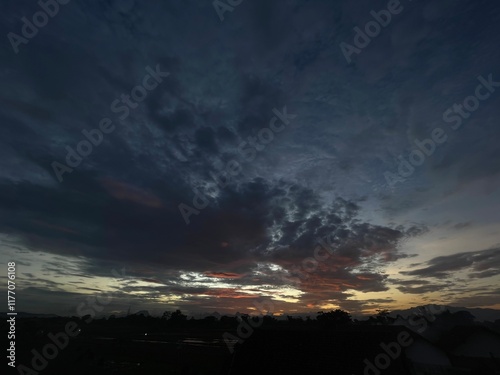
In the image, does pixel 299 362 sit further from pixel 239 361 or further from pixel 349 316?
pixel 349 316

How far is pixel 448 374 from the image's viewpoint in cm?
3075

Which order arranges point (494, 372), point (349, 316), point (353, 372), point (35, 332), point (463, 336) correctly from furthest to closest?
point (349, 316) < point (35, 332) < point (463, 336) < point (494, 372) < point (353, 372)

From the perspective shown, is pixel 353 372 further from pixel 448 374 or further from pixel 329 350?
pixel 448 374

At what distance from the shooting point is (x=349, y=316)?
87.9 metres

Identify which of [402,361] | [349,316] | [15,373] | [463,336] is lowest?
[15,373]

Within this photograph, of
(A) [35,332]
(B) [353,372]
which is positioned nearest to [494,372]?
(B) [353,372]

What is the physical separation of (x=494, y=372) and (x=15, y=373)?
55.3m

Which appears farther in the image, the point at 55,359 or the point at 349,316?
the point at 349,316

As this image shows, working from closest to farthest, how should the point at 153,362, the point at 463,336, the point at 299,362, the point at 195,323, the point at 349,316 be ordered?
the point at 299,362
the point at 463,336
the point at 153,362
the point at 349,316
the point at 195,323

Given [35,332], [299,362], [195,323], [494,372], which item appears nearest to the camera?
[299,362]

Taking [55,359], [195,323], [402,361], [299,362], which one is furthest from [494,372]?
[195,323]

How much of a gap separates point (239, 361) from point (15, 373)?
107 feet

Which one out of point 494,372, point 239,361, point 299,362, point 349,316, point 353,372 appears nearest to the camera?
point 353,372

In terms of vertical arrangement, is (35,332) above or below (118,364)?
above
